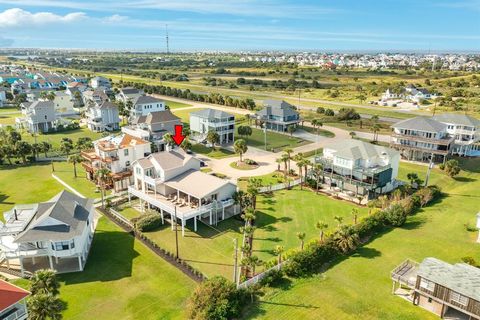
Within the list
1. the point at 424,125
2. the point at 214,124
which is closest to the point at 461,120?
the point at 424,125

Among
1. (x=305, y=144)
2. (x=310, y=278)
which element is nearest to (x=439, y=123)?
(x=305, y=144)

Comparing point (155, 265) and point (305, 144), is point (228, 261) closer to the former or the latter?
point (155, 265)

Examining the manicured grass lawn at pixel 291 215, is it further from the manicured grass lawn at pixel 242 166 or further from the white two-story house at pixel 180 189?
the manicured grass lawn at pixel 242 166

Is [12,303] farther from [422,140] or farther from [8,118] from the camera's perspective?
[8,118]

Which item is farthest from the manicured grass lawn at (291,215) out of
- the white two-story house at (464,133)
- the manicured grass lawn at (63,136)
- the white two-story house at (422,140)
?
the manicured grass lawn at (63,136)

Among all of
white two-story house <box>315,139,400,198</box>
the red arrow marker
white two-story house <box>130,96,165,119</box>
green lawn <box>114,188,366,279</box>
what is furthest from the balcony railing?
white two-story house <box>130,96,165,119</box>
